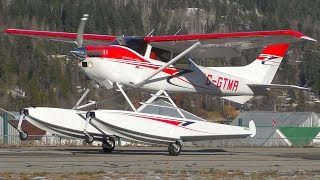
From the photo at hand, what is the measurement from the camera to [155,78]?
929 inches

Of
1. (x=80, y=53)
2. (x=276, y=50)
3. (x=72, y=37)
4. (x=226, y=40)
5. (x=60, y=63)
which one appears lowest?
(x=80, y=53)

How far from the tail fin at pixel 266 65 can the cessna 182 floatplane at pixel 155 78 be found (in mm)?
1087

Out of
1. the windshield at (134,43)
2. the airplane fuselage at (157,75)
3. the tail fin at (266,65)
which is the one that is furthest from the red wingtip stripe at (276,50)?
the windshield at (134,43)

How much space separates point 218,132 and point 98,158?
3868 mm

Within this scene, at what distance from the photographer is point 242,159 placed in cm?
2036

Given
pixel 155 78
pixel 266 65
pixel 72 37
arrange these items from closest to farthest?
pixel 155 78, pixel 72 37, pixel 266 65

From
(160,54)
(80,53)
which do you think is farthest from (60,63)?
(80,53)

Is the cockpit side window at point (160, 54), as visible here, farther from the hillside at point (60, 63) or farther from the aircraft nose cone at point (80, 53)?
the hillside at point (60, 63)

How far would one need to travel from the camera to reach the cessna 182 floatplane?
21406 millimetres

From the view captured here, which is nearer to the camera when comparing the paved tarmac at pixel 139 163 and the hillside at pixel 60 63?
the paved tarmac at pixel 139 163

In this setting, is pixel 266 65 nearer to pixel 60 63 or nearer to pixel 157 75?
pixel 157 75

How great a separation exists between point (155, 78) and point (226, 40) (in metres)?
2.36

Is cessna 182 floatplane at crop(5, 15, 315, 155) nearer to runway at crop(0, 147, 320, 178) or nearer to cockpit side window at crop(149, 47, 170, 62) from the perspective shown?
cockpit side window at crop(149, 47, 170, 62)

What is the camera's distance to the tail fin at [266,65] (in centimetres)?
2658
